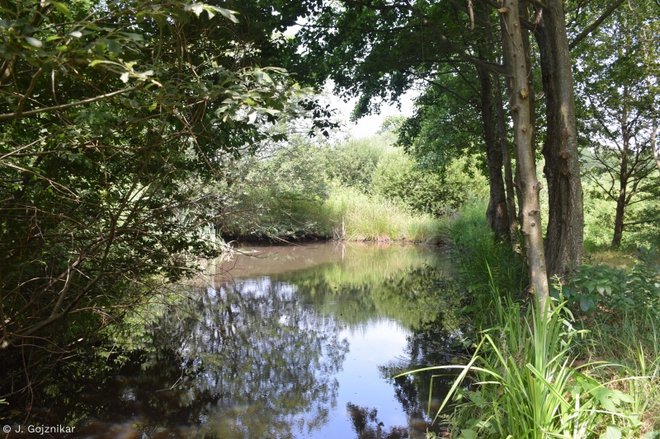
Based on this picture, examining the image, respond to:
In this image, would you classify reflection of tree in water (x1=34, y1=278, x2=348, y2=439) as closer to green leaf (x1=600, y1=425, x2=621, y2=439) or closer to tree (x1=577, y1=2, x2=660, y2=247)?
green leaf (x1=600, y1=425, x2=621, y2=439)

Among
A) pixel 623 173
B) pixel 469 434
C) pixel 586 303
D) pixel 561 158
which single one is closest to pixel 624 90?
pixel 623 173

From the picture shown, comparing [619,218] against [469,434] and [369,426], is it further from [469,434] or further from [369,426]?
[469,434]

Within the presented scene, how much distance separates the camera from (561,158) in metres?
4.12

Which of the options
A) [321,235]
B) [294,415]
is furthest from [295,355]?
[321,235]

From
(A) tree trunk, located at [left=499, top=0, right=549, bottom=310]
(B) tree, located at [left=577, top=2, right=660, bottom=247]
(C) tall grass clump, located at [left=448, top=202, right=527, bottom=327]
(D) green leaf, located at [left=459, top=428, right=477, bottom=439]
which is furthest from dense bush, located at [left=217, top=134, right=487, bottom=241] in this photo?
(D) green leaf, located at [left=459, top=428, right=477, bottom=439]

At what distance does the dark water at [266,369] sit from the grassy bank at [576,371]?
2.56 ft

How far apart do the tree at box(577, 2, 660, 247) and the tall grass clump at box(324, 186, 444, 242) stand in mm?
7304

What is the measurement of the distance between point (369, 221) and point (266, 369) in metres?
13.0

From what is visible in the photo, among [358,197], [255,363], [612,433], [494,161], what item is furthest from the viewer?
[358,197]

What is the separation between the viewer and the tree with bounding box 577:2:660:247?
29.1 ft

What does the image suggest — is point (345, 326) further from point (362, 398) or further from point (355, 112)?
point (355, 112)

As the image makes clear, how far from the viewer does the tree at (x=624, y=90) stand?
888cm

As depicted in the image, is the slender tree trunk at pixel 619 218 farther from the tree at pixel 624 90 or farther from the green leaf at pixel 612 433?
the green leaf at pixel 612 433

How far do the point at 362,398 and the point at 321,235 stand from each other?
1351 centimetres
